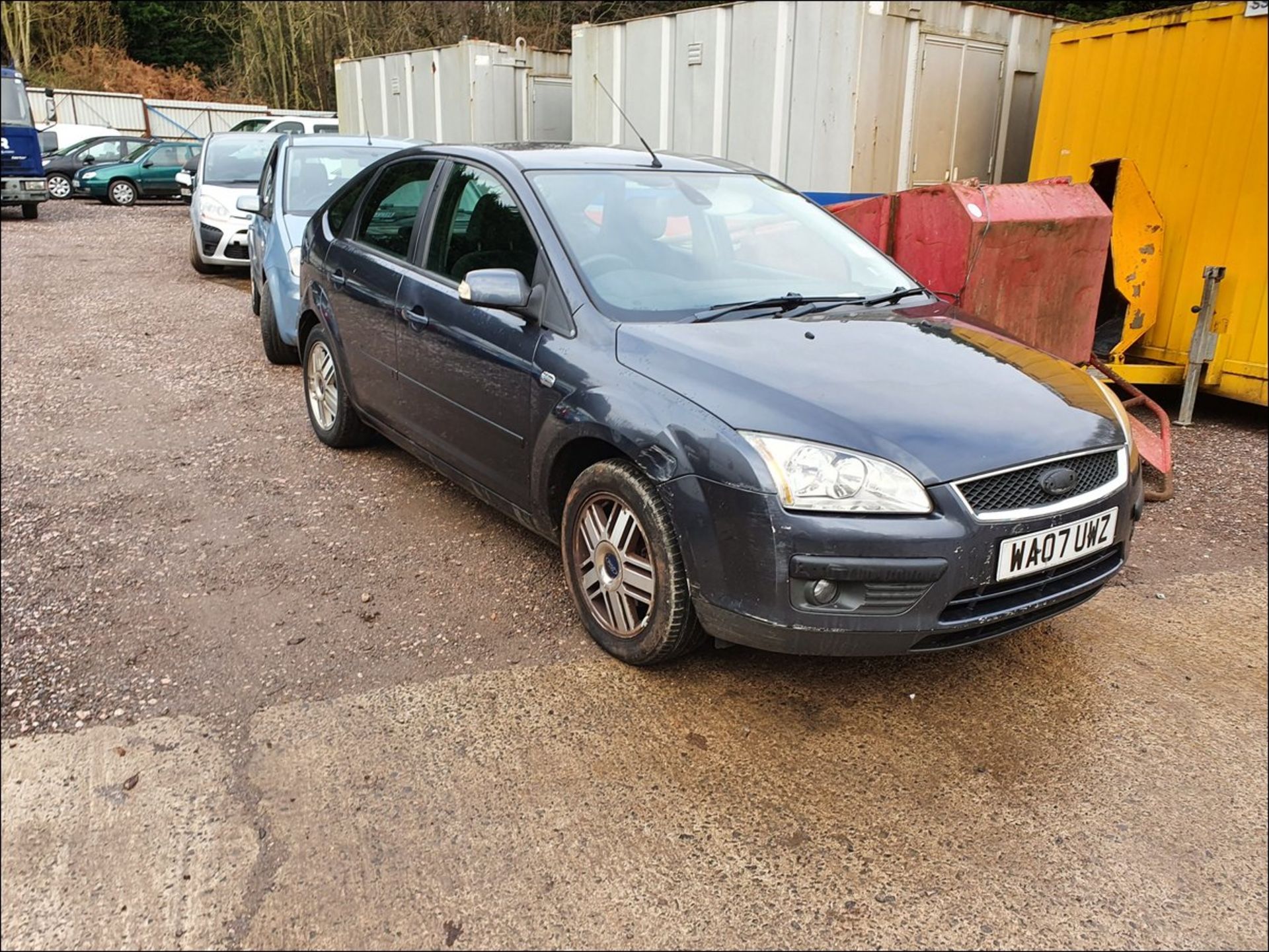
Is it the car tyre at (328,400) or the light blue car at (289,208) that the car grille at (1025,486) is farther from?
the light blue car at (289,208)

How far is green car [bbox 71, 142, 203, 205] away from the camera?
22.0 m

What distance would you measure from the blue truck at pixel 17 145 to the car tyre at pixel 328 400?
14.6m

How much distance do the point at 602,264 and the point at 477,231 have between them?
70cm

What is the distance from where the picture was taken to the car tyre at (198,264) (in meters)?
12.3

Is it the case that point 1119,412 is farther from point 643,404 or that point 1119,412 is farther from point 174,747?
point 174,747

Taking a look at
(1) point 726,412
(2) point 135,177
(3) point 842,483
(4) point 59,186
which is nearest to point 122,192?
(2) point 135,177

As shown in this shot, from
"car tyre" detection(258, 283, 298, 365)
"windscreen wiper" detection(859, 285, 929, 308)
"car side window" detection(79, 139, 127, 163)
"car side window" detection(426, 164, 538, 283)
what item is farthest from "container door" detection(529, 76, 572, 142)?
"car side window" detection(79, 139, 127, 163)

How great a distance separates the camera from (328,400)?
5523 millimetres

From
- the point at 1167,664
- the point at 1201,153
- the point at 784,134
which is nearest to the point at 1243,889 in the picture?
the point at 1167,664

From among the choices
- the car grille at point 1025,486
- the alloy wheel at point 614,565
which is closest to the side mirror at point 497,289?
the alloy wheel at point 614,565

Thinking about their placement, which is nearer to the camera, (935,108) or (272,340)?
(272,340)

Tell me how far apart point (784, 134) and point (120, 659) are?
6.94m

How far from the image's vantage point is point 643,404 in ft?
10.1

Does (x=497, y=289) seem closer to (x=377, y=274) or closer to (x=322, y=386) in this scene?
(x=377, y=274)
